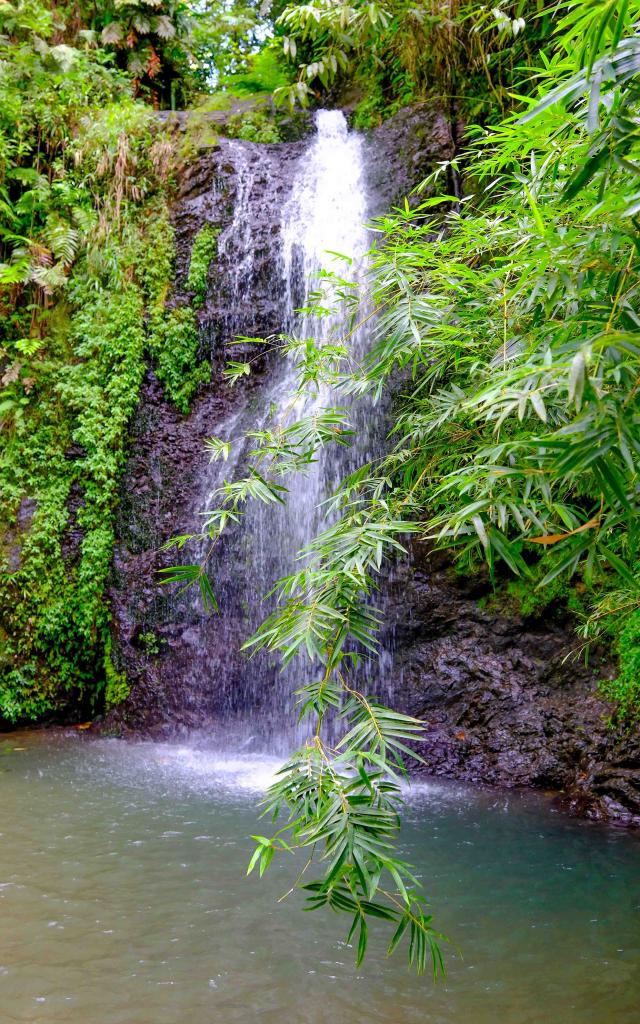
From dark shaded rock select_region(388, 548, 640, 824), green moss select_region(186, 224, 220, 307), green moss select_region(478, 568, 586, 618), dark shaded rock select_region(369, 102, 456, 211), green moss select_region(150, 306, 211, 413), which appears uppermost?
dark shaded rock select_region(369, 102, 456, 211)

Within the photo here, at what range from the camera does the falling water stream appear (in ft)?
9.02

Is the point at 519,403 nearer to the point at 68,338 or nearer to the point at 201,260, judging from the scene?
the point at 201,260

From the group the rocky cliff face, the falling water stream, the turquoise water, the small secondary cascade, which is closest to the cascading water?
the small secondary cascade

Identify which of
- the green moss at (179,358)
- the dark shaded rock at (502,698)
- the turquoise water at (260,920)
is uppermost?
the green moss at (179,358)

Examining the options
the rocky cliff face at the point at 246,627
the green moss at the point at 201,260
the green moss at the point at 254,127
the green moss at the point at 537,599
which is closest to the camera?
the rocky cliff face at the point at 246,627

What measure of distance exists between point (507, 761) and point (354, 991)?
2969mm

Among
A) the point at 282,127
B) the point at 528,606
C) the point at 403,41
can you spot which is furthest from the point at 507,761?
the point at 282,127

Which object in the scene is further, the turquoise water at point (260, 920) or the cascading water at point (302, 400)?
the cascading water at point (302, 400)

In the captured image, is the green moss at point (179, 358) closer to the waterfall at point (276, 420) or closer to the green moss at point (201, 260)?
the green moss at point (201, 260)

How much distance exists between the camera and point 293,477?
6.81m

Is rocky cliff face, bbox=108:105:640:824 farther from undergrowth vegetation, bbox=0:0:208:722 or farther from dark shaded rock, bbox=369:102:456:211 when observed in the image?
undergrowth vegetation, bbox=0:0:208:722

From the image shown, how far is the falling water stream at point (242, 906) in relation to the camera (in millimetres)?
2748

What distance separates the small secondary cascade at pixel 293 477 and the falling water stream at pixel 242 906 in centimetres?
22

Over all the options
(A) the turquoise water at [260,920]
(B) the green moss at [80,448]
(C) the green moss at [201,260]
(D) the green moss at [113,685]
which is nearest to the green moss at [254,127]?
(B) the green moss at [80,448]
